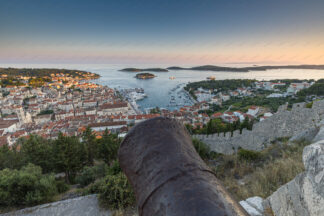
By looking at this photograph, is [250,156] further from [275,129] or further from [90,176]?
[90,176]

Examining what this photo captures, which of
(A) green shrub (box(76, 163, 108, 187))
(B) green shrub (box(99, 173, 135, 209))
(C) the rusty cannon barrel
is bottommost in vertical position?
(A) green shrub (box(76, 163, 108, 187))

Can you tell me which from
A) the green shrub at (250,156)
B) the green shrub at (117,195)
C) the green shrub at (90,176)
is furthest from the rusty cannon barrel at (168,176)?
the green shrub at (90,176)

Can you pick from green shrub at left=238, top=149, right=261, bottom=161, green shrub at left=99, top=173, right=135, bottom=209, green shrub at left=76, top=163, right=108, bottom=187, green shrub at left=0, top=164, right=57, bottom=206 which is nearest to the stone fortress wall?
green shrub at left=238, top=149, right=261, bottom=161

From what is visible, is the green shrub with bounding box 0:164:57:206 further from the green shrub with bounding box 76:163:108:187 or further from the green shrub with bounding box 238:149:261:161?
the green shrub with bounding box 238:149:261:161

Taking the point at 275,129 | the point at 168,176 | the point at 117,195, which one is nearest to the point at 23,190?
the point at 117,195

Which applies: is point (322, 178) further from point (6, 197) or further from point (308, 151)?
point (6, 197)
